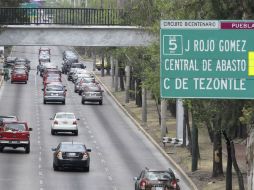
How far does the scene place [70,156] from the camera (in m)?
52.7

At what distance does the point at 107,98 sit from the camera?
102 m

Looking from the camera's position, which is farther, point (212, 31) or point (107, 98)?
point (107, 98)

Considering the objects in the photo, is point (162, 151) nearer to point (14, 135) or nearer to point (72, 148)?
point (14, 135)

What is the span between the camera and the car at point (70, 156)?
5259 cm

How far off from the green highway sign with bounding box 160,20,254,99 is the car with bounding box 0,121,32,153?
31166 mm

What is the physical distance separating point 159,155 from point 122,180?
38.2 feet

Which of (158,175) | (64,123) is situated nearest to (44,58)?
(64,123)

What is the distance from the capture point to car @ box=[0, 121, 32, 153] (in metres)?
59.4

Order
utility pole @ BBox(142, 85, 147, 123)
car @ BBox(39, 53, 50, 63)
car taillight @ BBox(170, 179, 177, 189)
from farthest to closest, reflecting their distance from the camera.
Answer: car @ BBox(39, 53, 50, 63), utility pole @ BBox(142, 85, 147, 123), car taillight @ BBox(170, 179, 177, 189)

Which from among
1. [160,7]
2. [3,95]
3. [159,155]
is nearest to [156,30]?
[160,7]

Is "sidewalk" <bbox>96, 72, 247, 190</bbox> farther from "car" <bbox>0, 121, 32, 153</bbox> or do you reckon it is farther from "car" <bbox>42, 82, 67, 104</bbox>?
"car" <bbox>0, 121, 32, 153</bbox>

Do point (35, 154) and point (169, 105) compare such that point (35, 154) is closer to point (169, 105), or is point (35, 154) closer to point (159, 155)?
point (159, 155)

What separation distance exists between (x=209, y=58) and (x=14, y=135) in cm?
3159

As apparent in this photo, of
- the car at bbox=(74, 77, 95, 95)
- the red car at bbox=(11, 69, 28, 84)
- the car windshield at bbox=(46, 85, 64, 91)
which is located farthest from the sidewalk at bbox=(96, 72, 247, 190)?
the red car at bbox=(11, 69, 28, 84)
